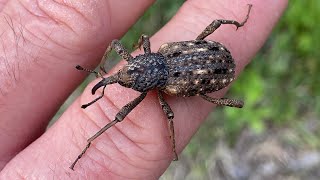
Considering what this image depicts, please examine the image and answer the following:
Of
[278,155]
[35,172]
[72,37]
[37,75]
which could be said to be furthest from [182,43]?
[278,155]

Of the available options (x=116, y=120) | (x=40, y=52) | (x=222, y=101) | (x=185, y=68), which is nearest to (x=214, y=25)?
(x=185, y=68)

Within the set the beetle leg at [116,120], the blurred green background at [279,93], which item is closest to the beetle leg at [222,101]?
A: the beetle leg at [116,120]

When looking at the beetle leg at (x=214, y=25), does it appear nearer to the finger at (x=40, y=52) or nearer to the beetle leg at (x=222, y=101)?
the beetle leg at (x=222, y=101)

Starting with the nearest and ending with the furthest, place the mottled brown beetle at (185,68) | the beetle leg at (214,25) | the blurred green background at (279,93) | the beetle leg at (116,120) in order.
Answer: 1. the beetle leg at (116,120)
2. the mottled brown beetle at (185,68)
3. the beetle leg at (214,25)
4. the blurred green background at (279,93)

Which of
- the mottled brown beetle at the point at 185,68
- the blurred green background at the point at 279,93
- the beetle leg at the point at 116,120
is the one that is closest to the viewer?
the beetle leg at the point at 116,120

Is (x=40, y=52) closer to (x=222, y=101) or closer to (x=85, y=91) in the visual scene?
(x=85, y=91)

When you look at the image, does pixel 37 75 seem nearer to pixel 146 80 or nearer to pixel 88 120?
pixel 88 120
